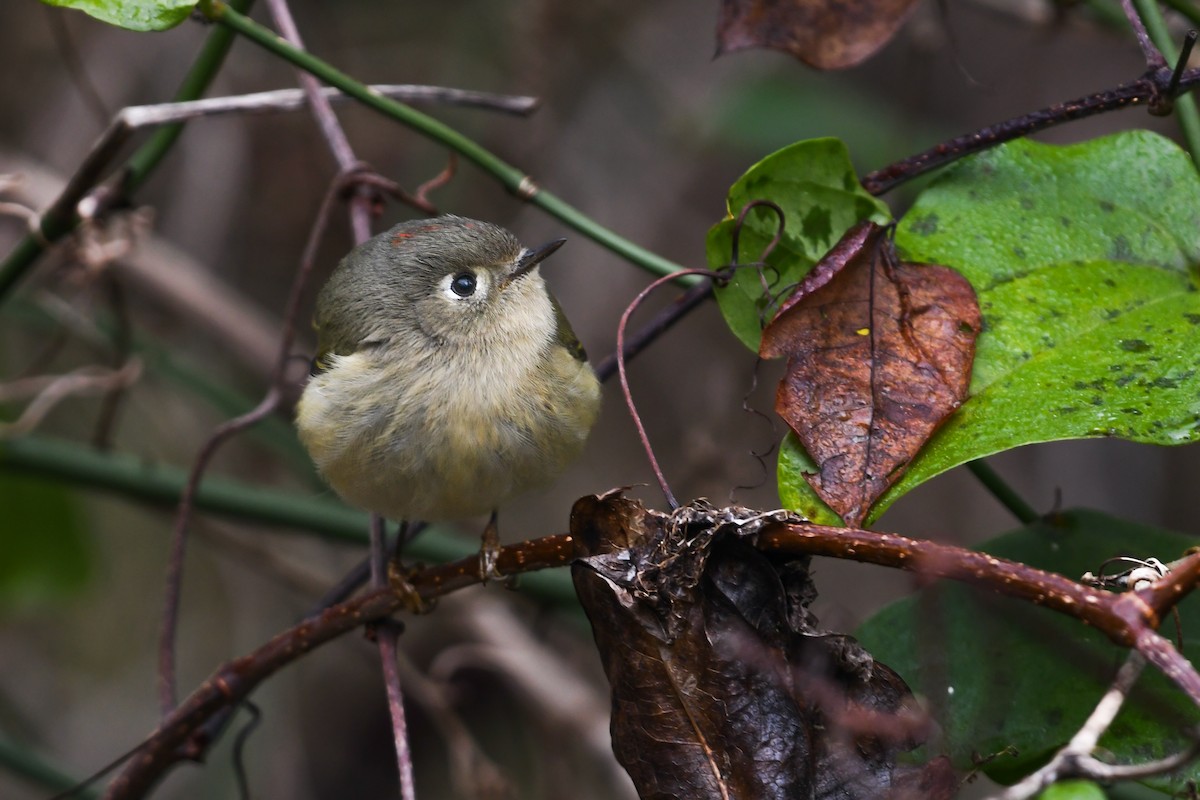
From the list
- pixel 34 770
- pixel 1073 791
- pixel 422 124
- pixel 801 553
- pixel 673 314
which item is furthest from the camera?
pixel 34 770

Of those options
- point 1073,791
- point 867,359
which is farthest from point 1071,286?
point 1073,791

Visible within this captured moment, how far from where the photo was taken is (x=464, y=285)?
2.61 m

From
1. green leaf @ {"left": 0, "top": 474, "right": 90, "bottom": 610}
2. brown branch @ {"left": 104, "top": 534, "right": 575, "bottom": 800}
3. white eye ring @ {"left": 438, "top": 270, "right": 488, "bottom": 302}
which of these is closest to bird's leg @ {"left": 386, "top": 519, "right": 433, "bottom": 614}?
brown branch @ {"left": 104, "top": 534, "right": 575, "bottom": 800}

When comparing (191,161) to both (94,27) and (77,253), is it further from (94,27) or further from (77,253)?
(77,253)

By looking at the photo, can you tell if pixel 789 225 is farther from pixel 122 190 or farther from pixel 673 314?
pixel 122 190

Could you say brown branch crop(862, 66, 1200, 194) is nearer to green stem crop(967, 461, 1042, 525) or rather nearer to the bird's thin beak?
green stem crop(967, 461, 1042, 525)

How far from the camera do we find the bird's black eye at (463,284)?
260 cm

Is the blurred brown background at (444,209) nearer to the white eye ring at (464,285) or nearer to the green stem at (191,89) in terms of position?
the white eye ring at (464,285)

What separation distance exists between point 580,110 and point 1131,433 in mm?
3823

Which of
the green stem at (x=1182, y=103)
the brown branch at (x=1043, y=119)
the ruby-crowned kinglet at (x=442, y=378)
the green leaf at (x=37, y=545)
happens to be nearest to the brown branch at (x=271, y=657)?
the ruby-crowned kinglet at (x=442, y=378)

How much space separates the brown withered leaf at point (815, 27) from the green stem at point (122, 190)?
3.33 ft

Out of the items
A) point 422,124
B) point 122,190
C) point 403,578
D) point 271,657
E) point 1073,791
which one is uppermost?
point 122,190

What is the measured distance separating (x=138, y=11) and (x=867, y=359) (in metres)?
1.28

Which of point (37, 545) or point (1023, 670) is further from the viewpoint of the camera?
point (37, 545)
